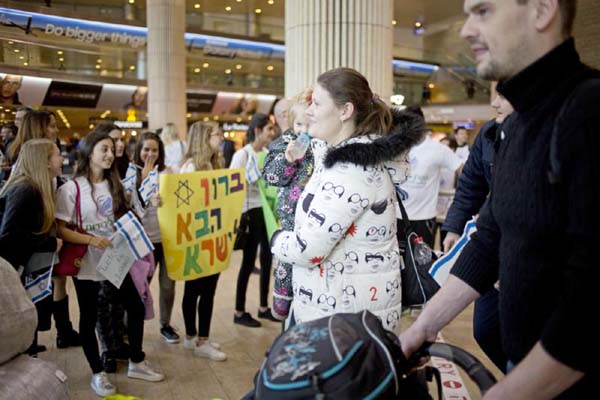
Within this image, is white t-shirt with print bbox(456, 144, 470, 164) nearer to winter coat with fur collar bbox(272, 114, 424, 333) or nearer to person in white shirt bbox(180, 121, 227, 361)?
person in white shirt bbox(180, 121, 227, 361)

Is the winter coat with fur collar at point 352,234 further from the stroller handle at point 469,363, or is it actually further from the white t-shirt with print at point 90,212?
the white t-shirt with print at point 90,212

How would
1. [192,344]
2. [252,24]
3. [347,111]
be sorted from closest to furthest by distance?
1. [347,111]
2. [192,344]
3. [252,24]

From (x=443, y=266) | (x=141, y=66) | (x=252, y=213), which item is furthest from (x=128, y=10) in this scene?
(x=443, y=266)

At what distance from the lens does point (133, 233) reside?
3.72 metres

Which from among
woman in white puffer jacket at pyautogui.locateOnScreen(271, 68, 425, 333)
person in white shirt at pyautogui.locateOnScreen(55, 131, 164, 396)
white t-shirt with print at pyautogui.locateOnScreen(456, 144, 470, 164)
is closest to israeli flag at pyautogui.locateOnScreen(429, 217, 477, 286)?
woman in white puffer jacket at pyautogui.locateOnScreen(271, 68, 425, 333)

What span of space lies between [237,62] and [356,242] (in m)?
23.8

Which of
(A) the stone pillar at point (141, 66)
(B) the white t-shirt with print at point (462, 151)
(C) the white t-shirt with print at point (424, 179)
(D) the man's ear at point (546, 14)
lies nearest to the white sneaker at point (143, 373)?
(C) the white t-shirt with print at point (424, 179)

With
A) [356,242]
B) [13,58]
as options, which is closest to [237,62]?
[13,58]

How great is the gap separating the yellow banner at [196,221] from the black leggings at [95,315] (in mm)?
412

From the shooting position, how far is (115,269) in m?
3.62

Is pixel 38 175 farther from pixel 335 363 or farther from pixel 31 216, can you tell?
pixel 335 363

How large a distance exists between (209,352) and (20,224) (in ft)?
5.57

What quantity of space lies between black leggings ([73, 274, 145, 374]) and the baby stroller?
277 centimetres

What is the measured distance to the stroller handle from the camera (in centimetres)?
128
